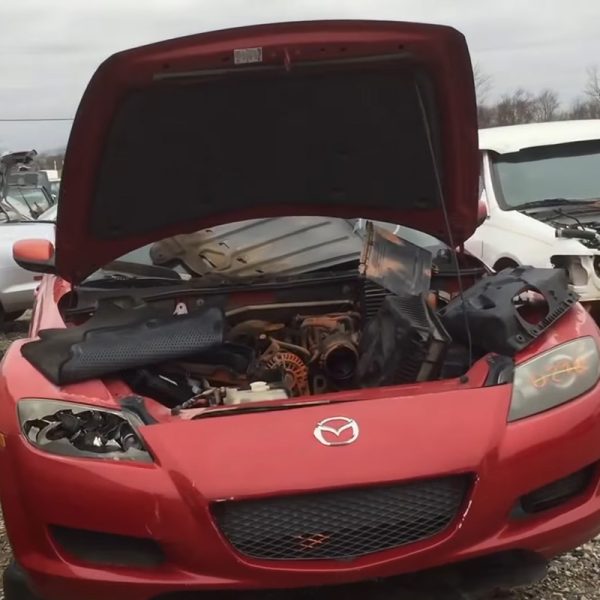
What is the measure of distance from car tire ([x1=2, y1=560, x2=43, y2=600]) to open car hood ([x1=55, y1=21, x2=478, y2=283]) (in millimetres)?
1331

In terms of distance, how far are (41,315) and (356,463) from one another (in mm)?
1870

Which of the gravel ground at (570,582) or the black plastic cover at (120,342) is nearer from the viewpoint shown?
the black plastic cover at (120,342)

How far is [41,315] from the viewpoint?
3.54 m

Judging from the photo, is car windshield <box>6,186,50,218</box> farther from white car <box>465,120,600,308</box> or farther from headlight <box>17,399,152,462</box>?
headlight <box>17,399,152,462</box>

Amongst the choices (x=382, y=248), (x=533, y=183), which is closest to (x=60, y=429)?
(x=382, y=248)

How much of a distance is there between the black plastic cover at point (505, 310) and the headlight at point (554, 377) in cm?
12

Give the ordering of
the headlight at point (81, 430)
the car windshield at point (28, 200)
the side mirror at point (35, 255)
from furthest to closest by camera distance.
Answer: the car windshield at point (28, 200) → the side mirror at point (35, 255) → the headlight at point (81, 430)

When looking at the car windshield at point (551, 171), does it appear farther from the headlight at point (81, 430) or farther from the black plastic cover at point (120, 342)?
the headlight at point (81, 430)

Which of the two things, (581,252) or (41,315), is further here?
(581,252)

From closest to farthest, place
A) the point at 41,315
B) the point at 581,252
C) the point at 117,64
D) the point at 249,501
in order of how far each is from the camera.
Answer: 1. the point at 249,501
2. the point at 117,64
3. the point at 41,315
4. the point at 581,252

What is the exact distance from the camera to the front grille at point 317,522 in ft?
7.26

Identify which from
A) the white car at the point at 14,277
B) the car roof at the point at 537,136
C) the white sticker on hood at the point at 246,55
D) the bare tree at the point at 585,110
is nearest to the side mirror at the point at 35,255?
the white sticker on hood at the point at 246,55

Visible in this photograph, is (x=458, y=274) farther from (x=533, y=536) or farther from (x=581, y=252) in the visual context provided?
(x=581, y=252)

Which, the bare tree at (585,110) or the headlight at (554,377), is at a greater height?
the headlight at (554,377)
